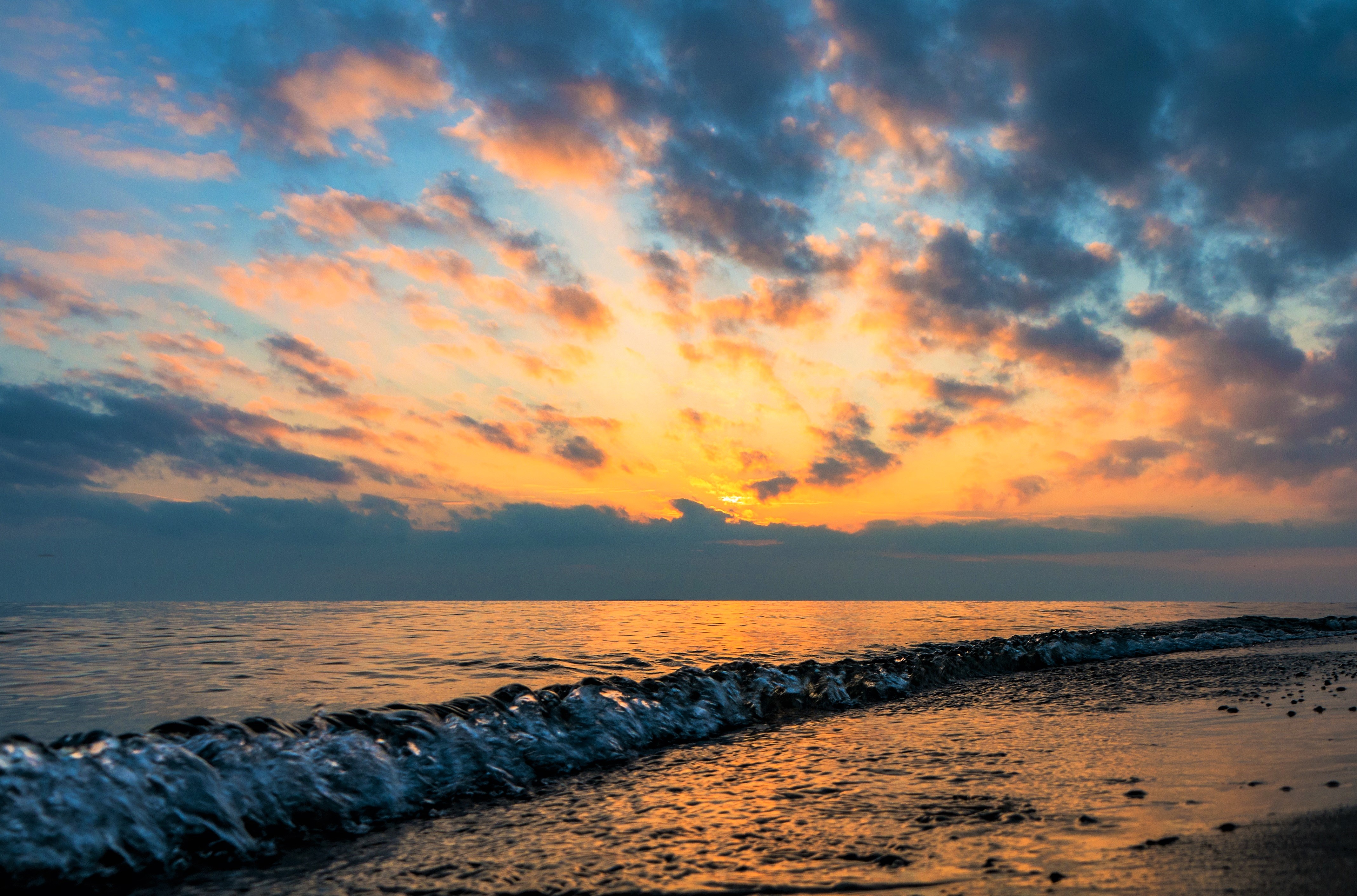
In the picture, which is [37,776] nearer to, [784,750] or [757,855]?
[757,855]

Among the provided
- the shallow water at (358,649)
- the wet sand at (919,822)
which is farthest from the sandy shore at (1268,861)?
the shallow water at (358,649)

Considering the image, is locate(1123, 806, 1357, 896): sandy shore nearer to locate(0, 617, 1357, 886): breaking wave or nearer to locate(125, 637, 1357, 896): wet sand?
locate(125, 637, 1357, 896): wet sand

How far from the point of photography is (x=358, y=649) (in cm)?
1609

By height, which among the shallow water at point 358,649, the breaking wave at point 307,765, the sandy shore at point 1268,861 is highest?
the sandy shore at point 1268,861

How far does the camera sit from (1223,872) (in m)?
3.58

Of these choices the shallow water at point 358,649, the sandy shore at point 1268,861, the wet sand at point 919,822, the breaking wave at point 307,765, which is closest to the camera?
the sandy shore at point 1268,861

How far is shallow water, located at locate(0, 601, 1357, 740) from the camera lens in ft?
31.4

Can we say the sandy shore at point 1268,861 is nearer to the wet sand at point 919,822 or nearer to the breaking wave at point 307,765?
the wet sand at point 919,822

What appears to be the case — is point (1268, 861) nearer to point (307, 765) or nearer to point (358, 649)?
point (307, 765)

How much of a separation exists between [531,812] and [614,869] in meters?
1.79

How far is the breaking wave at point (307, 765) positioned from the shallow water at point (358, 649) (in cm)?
191

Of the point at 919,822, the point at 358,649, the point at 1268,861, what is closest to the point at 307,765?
the point at 919,822

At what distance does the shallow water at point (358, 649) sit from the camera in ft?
31.4

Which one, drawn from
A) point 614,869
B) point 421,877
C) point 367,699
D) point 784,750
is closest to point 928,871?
point 614,869
